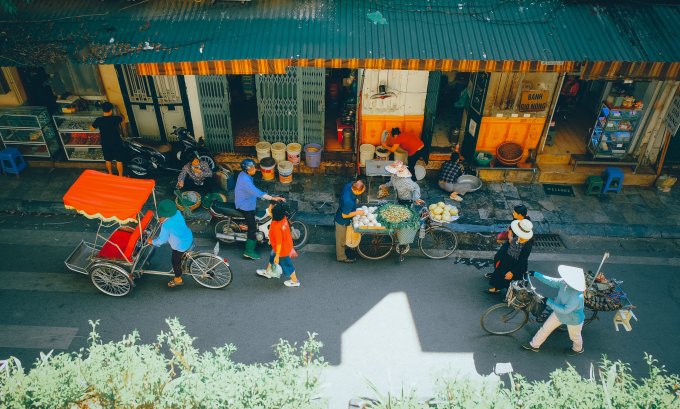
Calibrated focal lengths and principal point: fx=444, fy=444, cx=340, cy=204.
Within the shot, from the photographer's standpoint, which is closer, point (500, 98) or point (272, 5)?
point (272, 5)

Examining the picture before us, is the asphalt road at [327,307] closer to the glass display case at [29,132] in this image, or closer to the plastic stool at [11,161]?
the plastic stool at [11,161]

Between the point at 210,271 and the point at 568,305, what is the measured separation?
18.0 feet

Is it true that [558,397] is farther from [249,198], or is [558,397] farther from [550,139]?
[550,139]

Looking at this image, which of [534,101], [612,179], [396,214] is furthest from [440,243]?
[612,179]

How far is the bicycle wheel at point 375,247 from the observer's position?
8.23 m

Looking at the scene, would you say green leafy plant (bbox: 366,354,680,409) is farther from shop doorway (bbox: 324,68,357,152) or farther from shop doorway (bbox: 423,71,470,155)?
shop doorway (bbox: 324,68,357,152)

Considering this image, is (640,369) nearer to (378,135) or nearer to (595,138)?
(595,138)

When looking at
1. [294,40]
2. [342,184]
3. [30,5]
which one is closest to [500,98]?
[342,184]

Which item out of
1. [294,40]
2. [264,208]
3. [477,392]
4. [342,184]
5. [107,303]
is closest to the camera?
[477,392]

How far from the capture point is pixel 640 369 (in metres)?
6.62

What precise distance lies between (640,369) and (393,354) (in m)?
3.67

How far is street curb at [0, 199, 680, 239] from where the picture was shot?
9070 millimetres

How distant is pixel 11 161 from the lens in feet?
32.5

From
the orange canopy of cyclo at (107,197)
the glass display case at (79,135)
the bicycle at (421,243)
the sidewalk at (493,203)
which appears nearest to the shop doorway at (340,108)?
the sidewalk at (493,203)
